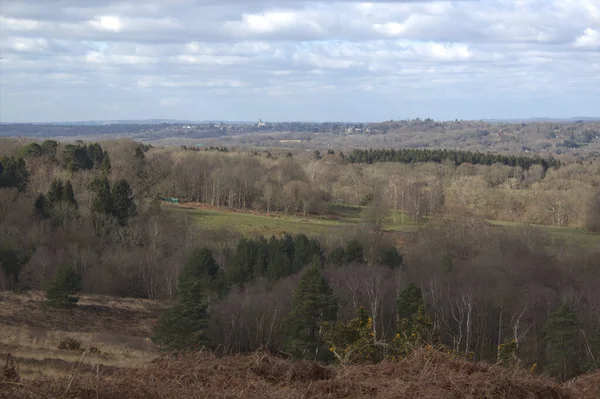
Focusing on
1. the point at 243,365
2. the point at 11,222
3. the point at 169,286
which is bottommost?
the point at 169,286

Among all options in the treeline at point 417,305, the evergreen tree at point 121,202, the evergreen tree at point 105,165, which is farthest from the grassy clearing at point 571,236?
the evergreen tree at point 105,165

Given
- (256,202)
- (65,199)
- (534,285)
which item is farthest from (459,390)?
(256,202)

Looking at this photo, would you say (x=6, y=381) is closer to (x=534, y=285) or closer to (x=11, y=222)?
(x=534, y=285)

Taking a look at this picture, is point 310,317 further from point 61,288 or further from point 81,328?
point 61,288

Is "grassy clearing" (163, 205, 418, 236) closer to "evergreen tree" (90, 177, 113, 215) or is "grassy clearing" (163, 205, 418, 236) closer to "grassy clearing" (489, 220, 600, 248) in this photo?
"evergreen tree" (90, 177, 113, 215)

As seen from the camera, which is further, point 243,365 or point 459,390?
point 243,365

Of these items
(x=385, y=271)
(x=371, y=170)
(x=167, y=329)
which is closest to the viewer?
(x=167, y=329)

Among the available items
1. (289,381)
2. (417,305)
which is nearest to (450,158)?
(417,305)
